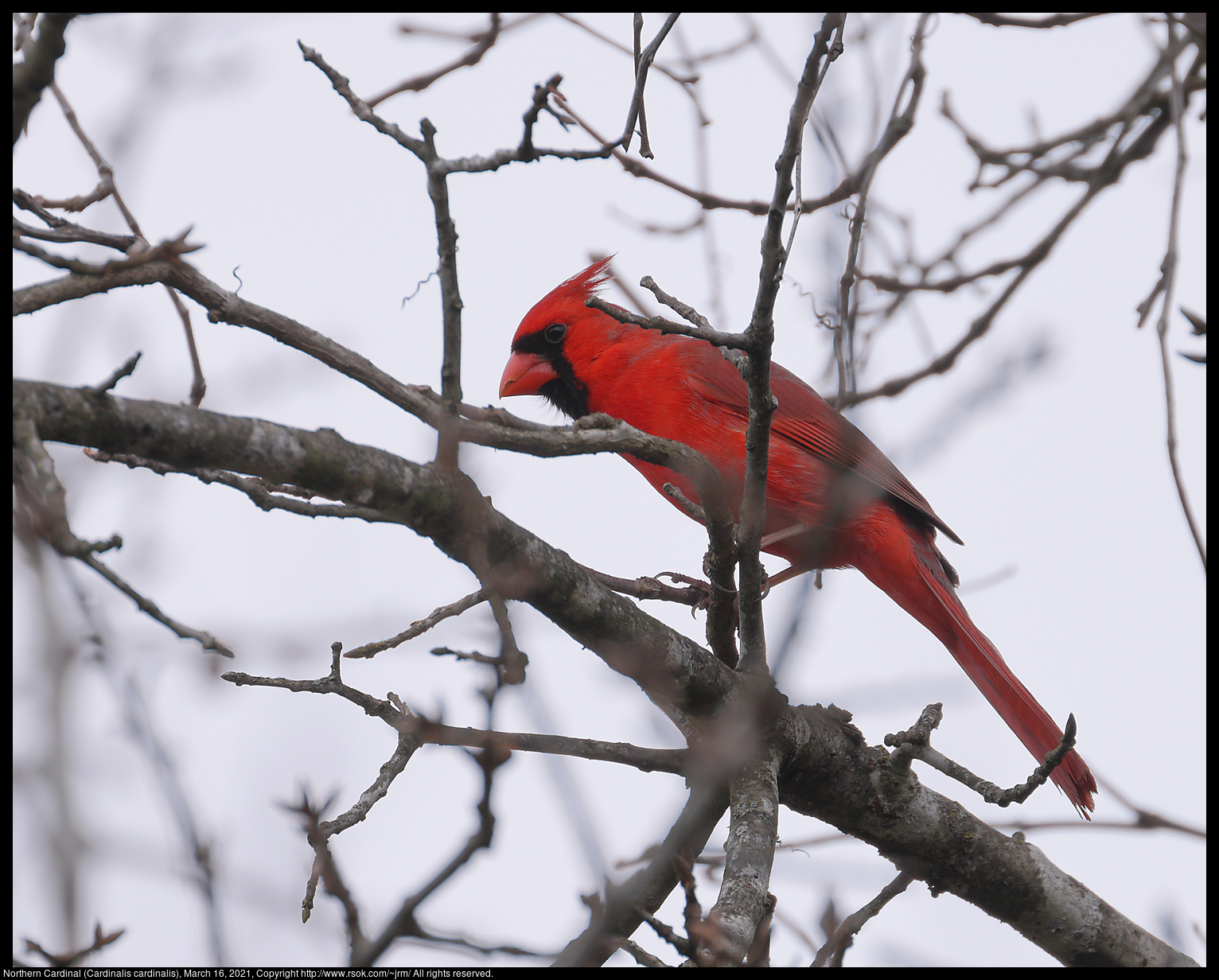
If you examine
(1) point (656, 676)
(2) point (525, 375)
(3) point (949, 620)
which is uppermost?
(2) point (525, 375)

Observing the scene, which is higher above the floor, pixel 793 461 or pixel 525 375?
pixel 525 375

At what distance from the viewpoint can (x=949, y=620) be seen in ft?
11.7

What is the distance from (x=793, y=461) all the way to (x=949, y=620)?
77 centimetres

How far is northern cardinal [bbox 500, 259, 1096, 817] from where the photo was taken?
3.40 m

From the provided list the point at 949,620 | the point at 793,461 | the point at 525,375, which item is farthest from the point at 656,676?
the point at 525,375

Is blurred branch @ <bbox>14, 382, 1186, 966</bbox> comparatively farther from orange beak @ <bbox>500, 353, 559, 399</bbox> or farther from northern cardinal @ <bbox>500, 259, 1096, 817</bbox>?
orange beak @ <bbox>500, 353, 559, 399</bbox>

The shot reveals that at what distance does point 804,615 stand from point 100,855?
1498mm

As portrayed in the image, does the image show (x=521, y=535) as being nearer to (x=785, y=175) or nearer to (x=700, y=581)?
(x=785, y=175)

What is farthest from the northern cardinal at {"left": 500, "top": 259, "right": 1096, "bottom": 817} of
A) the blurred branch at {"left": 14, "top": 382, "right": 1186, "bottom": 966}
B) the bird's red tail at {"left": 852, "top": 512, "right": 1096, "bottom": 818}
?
→ the blurred branch at {"left": 14, "top": 382, "right": 1186, "bottom": 966}

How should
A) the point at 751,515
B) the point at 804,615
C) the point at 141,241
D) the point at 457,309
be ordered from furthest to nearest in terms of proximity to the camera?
the point at 751,515 → the point at 141,241 → the point at 457,309 → the point at 804,615

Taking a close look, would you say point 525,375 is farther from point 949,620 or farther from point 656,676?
point 656,676

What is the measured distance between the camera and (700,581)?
2994 millimetres

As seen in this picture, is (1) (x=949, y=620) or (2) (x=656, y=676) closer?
(2) (x=656, y=676)
